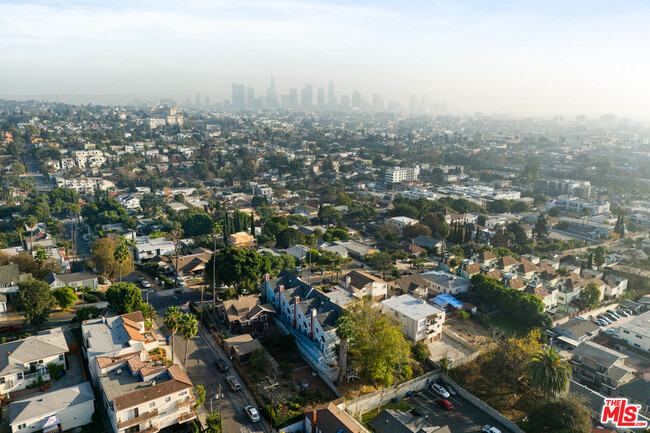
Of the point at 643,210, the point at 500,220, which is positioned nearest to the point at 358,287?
the point at 500,220

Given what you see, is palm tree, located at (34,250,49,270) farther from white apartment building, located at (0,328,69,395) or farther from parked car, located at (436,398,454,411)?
parked car, located at (436,398,454,411)

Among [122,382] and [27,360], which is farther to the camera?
[27,360]

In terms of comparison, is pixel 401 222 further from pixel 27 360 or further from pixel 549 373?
pixel 27 360

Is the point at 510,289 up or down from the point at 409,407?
up

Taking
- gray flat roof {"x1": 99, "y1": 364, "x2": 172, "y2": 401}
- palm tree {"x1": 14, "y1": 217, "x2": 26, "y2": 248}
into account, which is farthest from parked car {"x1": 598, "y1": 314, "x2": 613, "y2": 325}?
palm tree {"x1": 14, "y1": 217, "x2": 26, "y2": 248}

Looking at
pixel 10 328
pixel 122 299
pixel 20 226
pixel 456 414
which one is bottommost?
pixel 456 414

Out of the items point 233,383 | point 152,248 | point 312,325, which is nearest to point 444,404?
point 312,325

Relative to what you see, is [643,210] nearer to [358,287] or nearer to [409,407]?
[358,287]
